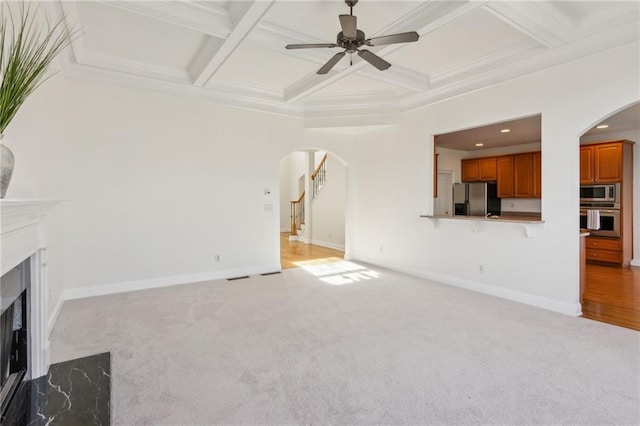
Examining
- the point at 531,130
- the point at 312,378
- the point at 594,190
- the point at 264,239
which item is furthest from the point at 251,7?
the point at 594,190

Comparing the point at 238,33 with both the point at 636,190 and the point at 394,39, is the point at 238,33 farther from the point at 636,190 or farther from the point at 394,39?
the point at 636,190

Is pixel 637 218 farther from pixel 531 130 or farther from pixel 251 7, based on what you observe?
pixel 251 7

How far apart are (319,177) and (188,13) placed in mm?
6348

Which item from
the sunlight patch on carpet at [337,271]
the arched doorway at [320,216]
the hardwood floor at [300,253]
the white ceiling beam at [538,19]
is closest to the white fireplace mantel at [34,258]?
the sunlight patch on carpet at [337,271]

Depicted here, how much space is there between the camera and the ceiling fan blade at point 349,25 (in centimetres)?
266

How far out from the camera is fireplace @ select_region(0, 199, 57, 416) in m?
1.76

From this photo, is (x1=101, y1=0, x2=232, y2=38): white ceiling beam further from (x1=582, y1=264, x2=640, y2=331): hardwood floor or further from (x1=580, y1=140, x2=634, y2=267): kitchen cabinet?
(x1=580, y1=140, x2=634, y2=267): kitchen cabinet

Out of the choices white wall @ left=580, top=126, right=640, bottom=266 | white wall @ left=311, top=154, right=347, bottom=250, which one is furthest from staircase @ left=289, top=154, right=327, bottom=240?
white wall @ left=580, top=126, right=640, bottom=266

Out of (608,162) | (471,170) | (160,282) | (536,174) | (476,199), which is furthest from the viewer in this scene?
(471,170)

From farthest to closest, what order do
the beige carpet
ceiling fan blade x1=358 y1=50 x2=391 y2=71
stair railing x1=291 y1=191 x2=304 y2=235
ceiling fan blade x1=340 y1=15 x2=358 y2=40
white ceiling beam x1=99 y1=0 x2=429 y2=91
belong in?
stair railing x1=291 y1=191 x2=304 y2=235
ceiling fan blade x1=358 y1=50 x2=391 y2=71
white ceiling beam x1=99 y1=0 x2=429 y2=91
ceiling fan blade x1=340 y1=15 x2=358 y2=40
the beige carpet

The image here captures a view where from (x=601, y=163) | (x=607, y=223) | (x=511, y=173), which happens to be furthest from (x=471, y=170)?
(x=607, y=223)

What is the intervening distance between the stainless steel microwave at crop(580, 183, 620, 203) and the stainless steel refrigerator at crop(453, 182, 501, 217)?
1683 millimetres

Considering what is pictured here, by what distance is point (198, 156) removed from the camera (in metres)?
5.04

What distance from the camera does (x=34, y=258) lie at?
2.25m
